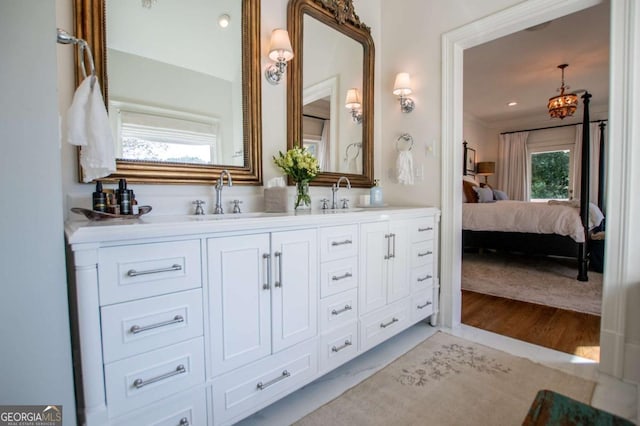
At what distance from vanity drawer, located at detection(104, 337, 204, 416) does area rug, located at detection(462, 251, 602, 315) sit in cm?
302

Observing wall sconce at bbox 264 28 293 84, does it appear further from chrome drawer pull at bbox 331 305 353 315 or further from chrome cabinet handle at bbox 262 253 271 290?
chrome drawer pull at bbox 331 305 353 315

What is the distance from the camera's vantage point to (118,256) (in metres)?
0.97

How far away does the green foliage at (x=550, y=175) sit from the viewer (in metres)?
7.01

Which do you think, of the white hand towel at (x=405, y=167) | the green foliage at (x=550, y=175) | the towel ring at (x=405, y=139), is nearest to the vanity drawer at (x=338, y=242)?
the white hand towel at (x=405, y=167)

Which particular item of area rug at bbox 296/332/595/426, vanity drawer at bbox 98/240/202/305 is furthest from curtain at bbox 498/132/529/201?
vanity drawer at bbox 98/240/202/305

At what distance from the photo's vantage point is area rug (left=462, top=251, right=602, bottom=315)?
2881mm

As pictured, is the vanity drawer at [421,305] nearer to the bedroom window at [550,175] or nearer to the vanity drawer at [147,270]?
the vanity drawer at [147,270]

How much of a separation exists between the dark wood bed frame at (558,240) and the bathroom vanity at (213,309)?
316 cm

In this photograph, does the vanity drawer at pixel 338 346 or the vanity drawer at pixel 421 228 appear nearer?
the vanity drawer at pixel 338 346

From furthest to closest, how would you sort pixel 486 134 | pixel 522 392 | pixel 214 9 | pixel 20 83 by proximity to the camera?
pixel 486 134 < pixel 214 9 < pixel 522 392 < pixel 20 83

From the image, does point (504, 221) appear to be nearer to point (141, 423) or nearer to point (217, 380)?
point (217, 380)

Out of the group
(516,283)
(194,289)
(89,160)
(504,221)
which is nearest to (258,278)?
(194,289)

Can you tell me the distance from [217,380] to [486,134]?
847cm

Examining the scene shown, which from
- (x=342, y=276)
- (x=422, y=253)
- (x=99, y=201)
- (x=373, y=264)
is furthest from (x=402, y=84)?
(x=99, y=201)
